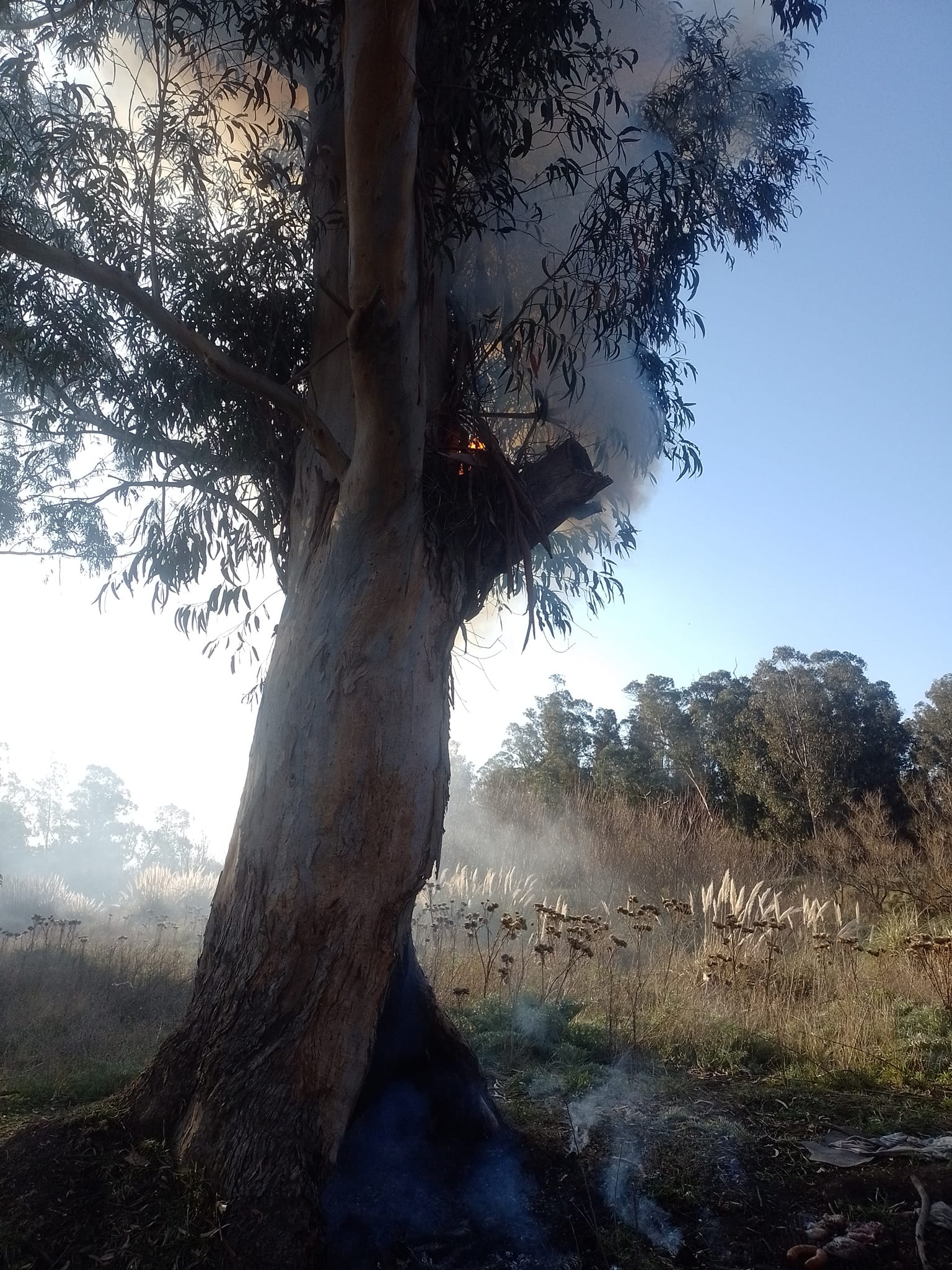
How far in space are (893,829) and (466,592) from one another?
11668 millimetres

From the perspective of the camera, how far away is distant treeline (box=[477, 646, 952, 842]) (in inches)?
623

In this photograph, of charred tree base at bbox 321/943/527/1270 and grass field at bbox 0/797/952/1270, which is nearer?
grass field at bbox 0/797/952/1270

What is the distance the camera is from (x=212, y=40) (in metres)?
4.78

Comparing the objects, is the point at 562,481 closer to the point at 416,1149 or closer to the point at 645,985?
the point at 416,1149

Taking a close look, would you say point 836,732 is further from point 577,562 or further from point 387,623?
point 387,623

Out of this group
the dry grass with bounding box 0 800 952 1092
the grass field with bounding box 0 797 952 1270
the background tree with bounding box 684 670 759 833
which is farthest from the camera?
the background tree with bounding box 684 670 759 833

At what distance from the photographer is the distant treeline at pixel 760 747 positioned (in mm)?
15812

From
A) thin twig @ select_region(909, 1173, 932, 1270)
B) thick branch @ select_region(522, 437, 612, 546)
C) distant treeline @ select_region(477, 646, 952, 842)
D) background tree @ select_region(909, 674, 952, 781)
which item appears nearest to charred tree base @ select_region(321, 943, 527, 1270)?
thin twig @ select_region(909, 1173, 932, 1270)

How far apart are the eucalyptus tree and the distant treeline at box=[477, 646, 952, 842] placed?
11839 mm

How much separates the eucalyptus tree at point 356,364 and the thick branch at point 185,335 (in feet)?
0.05

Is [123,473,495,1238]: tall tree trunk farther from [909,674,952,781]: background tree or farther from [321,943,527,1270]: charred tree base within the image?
[909,674,952,781]: background tree

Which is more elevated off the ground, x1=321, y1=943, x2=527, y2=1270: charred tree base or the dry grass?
the dry grass

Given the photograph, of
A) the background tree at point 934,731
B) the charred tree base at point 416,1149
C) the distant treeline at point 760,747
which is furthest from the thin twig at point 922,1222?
the background tree at point 934,731

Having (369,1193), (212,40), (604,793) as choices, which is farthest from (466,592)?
(604,793)
